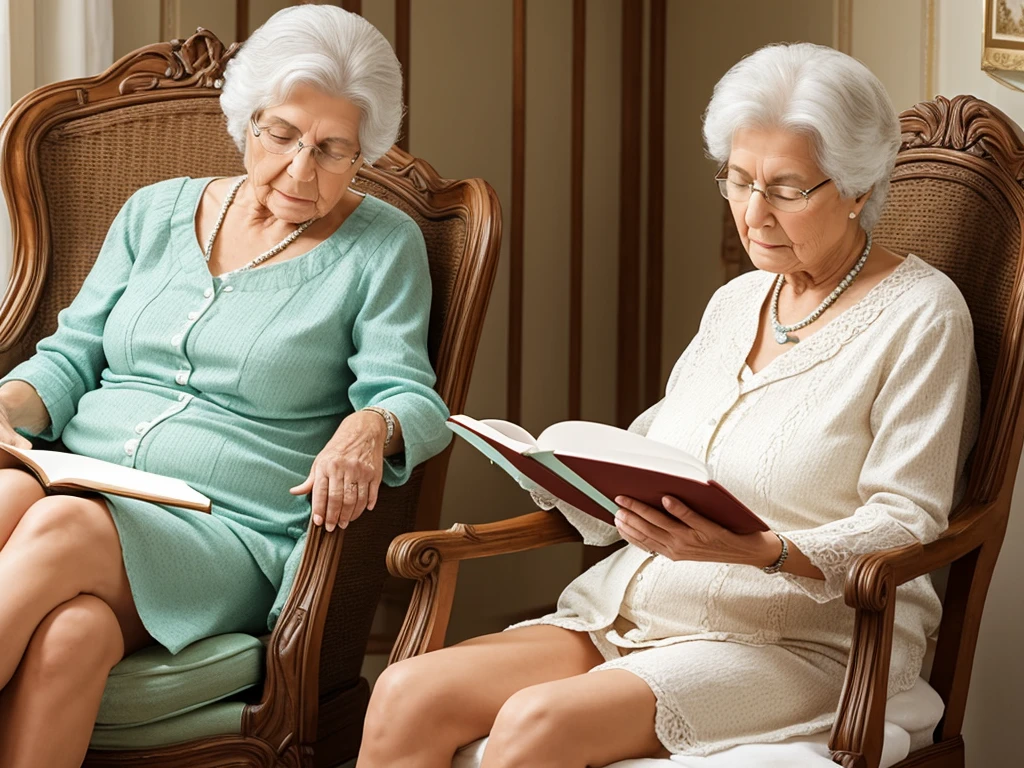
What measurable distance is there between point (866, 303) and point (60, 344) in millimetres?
1395

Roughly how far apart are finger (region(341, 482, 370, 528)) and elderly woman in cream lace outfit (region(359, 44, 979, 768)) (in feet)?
0.97

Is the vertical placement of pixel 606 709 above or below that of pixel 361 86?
below

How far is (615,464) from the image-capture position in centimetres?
133

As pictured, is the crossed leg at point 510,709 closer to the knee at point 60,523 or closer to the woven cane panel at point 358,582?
the woven cane panel at point 358,582

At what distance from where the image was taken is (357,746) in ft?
6.79

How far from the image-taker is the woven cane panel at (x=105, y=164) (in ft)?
7.82

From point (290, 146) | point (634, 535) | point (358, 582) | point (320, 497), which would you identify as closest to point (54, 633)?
point (320, 497)

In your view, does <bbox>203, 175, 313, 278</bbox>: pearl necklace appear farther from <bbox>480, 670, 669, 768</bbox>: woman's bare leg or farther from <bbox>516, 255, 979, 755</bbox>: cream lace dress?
<bbox>480, 670, 669, 768</bbox>: woman's bare leg

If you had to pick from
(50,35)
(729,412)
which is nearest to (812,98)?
(729,412)

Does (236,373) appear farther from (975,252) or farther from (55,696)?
(975,252)

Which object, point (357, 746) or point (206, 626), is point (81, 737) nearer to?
point (206, 626)

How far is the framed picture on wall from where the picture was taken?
6.83 feet

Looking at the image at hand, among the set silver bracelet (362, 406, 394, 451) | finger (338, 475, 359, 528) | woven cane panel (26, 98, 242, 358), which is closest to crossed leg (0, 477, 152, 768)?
finger (338, 475, 359, 528)

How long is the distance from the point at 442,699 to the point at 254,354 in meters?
0.76
